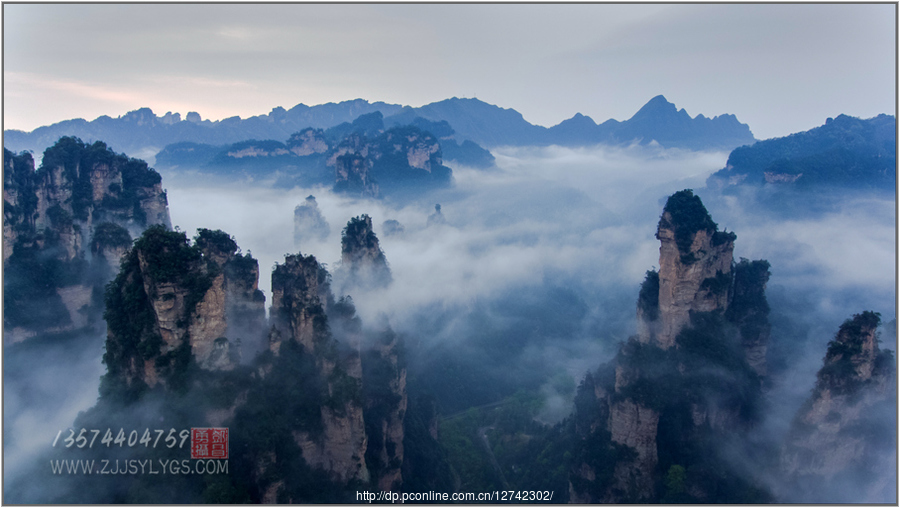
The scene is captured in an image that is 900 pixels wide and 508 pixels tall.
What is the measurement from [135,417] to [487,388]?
51.0 meters

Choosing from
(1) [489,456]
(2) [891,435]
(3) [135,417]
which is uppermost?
(3) [135,417]

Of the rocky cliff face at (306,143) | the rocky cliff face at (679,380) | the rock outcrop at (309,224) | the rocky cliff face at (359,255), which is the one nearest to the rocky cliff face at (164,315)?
the rocky cliff face at (359,255)

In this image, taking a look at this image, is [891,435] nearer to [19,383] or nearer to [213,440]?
[213,440]

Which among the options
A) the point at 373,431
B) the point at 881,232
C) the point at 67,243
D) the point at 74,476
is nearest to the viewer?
the point at 74,476

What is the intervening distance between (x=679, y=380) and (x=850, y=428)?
11275mm

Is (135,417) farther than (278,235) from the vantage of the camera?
No

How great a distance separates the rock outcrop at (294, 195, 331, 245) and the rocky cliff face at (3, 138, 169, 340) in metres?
36.2

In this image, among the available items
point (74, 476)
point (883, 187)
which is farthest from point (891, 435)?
point (883, 187)

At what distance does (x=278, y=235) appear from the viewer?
114m

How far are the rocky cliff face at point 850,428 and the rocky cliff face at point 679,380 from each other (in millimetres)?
6064

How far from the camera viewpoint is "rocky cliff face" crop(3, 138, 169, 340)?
5062 centimetres

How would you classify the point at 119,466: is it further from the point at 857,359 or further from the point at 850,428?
the point at 857,359

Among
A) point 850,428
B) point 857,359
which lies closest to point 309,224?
point 857,359

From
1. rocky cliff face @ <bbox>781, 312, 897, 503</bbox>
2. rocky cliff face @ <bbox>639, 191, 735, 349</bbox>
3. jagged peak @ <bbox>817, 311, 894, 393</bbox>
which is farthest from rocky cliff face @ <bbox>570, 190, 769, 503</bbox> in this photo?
jagged peak @ <bbox>817, 311, 894, 393</bbox>
